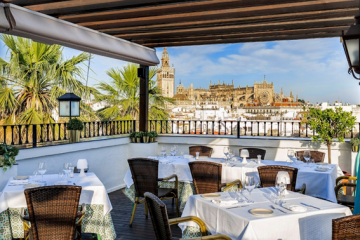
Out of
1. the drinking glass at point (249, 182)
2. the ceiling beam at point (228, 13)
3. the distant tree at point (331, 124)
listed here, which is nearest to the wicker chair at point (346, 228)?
the drinking glass at point (249, 182)

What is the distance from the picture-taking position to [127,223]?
491cm

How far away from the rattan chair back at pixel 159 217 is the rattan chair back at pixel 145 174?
6.35 ft

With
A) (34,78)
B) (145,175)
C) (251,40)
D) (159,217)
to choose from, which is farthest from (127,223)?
(34,78)

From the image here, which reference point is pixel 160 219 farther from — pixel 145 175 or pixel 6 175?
pixel 6 175

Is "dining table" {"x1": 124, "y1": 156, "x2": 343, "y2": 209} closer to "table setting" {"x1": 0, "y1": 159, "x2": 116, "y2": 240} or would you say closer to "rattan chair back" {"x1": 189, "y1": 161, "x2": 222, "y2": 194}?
"rattan chair back" {"x1": 189, "y1": 161, "x2": 222, "y2": 194}

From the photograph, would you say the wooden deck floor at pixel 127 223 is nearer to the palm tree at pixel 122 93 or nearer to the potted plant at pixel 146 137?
the potted plant at pixel 146 137

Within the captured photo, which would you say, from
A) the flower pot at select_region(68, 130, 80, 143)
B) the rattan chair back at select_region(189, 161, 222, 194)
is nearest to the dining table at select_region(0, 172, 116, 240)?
the rattan chair back at select_region(189, 161, 222, 194)

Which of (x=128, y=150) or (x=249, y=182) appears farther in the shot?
(x=128, y=150)

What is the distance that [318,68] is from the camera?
2134 cm

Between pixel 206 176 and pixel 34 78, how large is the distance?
660 centimetres

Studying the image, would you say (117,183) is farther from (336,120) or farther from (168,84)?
(168,84)

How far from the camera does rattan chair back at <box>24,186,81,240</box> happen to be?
2990mm

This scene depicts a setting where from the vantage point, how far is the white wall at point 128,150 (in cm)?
581

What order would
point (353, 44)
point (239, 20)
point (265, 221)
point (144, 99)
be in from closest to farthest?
point (353, 44), point (265, 221), point (239, 20), point (144, 99)
